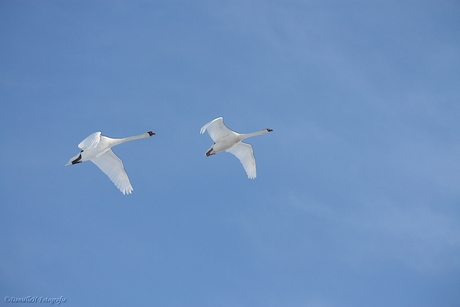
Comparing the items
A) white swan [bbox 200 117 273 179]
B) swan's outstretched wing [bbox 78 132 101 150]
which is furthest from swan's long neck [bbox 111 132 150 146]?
white swan [bbox 200 117 273 179]

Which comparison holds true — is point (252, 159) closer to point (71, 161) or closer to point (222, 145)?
point (222, 145)

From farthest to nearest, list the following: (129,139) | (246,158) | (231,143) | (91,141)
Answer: (246,158) < (231,143) < (129,139) < (91,141)

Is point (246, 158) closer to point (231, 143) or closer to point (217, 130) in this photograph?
point (231, 143)

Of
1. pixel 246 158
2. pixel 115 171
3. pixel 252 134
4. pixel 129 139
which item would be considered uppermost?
pixel 252 134

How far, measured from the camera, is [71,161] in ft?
141

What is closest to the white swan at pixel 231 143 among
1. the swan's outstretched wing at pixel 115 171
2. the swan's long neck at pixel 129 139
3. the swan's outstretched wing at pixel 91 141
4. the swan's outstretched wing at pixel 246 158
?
the swan's outstretched wing at pixel 246 158

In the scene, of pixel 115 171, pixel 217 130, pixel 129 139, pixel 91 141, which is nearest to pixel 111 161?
pixel 115 171

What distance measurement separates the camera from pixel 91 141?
3959cm

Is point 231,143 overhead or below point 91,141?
overhead

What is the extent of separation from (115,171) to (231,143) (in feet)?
24.1

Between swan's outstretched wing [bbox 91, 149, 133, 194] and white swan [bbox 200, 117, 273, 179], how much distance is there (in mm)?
5370

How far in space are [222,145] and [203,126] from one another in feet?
11.4

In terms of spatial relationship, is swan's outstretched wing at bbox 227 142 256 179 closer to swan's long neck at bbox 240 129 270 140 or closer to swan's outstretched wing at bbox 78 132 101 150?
swan's long neck at bbox 240 129 270 140

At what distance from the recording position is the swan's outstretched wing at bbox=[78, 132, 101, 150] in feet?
129
